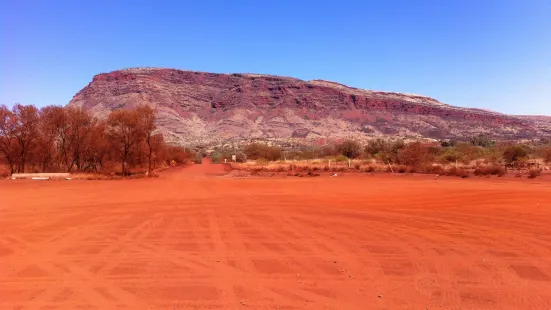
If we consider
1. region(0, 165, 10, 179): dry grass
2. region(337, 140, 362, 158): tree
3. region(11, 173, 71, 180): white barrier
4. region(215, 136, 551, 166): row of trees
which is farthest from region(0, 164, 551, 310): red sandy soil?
region(337, 140, 362, 158): tree

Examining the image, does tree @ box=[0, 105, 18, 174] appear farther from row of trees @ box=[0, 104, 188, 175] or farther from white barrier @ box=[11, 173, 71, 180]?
white barrier @ box=[11, 173, 71, 180]

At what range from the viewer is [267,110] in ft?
487

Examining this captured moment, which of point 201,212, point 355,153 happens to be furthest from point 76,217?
point 355,153

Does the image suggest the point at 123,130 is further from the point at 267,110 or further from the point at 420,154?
the point at 267,110

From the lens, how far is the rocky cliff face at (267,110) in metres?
130

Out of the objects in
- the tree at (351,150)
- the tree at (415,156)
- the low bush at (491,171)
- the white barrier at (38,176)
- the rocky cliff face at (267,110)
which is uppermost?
the rocky cliff face at (267,110)

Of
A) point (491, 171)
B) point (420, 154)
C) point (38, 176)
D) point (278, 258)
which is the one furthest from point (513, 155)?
point (38, 176)

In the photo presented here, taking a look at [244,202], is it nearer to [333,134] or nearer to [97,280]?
[97,280]

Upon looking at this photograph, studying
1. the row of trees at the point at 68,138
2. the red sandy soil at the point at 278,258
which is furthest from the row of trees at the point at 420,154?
the red sandy soil at the point at 278,258

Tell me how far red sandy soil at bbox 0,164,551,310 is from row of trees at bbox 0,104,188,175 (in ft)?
79.4

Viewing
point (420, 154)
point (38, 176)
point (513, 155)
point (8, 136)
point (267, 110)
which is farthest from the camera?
point (267, 110)

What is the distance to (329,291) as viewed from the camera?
234 inches

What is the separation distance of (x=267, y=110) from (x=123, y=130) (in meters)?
112

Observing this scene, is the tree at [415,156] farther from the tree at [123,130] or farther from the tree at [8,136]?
the tree at [8,136]
